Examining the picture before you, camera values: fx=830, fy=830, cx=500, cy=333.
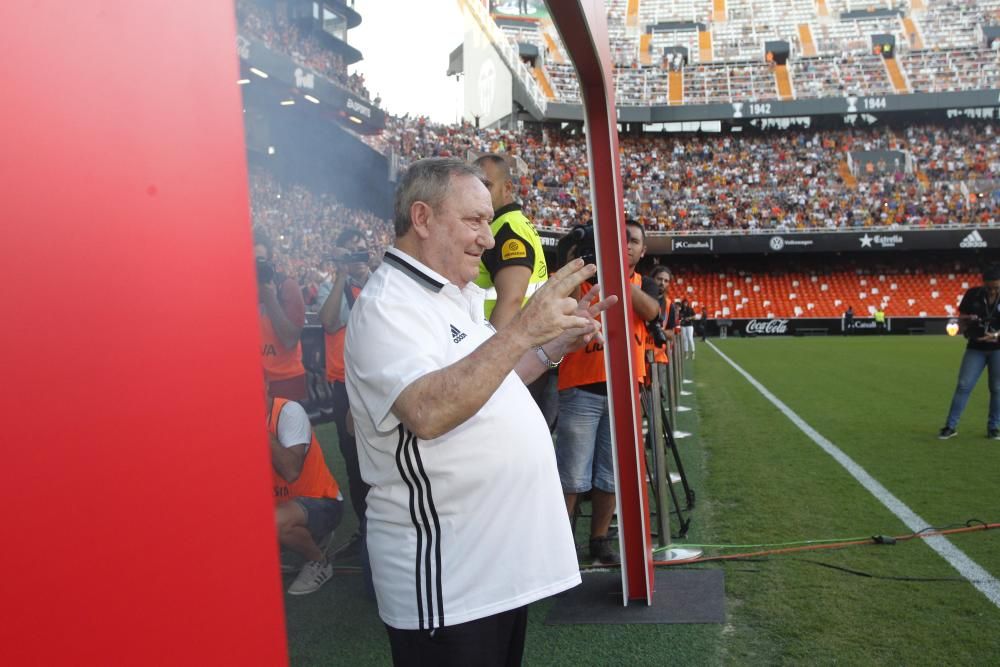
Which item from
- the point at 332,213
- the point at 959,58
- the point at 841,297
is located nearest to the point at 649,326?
the point at 332,213

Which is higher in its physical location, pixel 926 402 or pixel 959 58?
pixel 959 58

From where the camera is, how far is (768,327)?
116ft

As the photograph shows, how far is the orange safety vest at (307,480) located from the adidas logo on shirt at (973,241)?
37753 mm

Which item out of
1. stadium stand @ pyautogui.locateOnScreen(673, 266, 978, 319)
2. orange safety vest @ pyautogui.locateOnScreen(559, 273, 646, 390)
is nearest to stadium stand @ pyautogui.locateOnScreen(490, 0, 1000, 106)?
stadium stand @ pyautogui.locateOnScreen(673, 266, 978, 319)

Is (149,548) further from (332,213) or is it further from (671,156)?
(671,156)

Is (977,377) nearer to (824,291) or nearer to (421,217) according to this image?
(421,217)

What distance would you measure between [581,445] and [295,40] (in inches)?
289

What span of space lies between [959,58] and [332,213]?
44205mm

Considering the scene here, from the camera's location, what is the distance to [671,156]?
4284cm

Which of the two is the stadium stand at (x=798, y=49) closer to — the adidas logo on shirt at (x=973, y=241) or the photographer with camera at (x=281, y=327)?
the adidas logo on shirt at (x=973, y=241)

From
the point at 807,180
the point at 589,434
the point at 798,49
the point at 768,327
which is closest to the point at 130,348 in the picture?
the point at 589,434

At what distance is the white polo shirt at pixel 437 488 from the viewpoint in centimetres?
167

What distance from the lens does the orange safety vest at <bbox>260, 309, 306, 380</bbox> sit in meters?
5.01

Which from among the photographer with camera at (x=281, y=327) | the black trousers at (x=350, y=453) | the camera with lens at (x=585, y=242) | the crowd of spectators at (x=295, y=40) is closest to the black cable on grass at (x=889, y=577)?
the camera with lens at (x=585, y=242)
